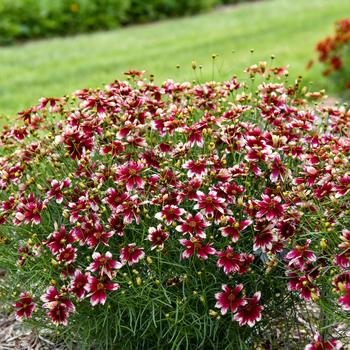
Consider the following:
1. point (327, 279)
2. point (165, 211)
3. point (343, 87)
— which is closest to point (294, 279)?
point (327, 279)

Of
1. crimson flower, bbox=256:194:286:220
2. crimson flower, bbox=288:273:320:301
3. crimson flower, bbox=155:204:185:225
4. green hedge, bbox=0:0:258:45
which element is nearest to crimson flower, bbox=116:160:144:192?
crimson flower, bbox=155:204:185:225

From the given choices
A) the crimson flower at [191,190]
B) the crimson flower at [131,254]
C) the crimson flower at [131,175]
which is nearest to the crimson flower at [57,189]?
the crimson flower at [131,175]

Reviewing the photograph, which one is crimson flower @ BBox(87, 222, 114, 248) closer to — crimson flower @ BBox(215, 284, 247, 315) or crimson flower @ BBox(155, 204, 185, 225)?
crimson flower @ BBox(155, 204, 185, 225)

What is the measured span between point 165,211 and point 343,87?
6036mm

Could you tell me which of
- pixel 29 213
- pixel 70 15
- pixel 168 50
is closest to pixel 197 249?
pixel 29 213

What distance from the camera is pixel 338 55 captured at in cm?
807

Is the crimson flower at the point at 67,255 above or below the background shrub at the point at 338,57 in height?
above

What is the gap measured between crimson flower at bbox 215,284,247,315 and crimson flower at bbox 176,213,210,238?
0.24 meters

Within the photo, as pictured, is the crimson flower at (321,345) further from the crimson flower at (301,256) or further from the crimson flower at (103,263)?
the crimson flower at (103,263)

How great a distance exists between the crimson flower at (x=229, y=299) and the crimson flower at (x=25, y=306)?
0.79 m

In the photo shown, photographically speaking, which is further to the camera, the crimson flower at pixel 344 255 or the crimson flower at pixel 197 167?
the crimson flower at pixel 197 167

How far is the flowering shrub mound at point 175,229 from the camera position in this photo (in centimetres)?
257

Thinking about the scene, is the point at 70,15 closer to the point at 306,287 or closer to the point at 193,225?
the point at 193,225

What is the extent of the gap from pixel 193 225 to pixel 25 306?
31.8 inches
